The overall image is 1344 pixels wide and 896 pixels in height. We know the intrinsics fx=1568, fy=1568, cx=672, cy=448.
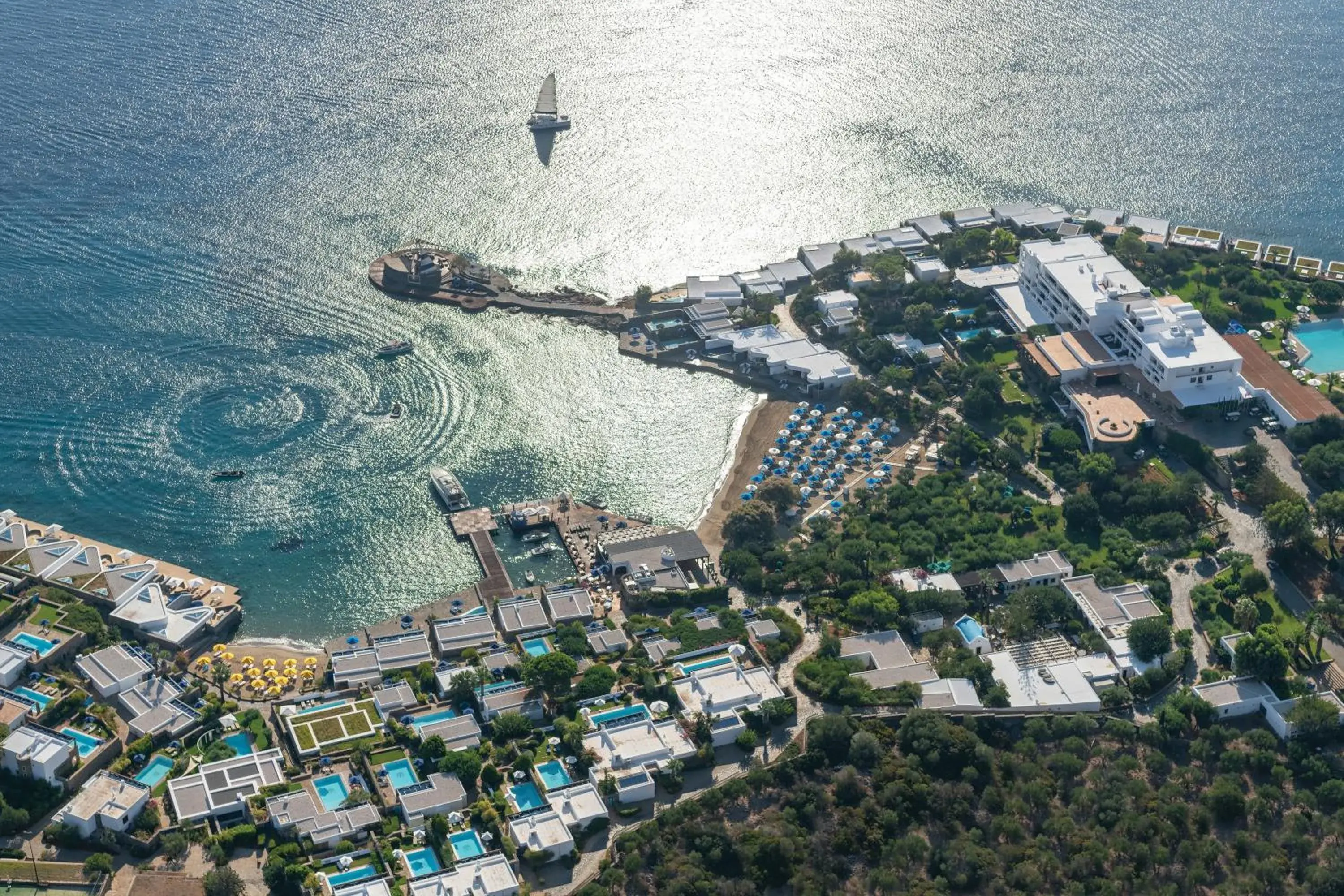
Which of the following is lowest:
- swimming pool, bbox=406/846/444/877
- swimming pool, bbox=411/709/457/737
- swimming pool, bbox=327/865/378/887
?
swimming pool, bbox=406/846/444/877

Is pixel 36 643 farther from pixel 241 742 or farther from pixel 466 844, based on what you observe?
pixel 466 844

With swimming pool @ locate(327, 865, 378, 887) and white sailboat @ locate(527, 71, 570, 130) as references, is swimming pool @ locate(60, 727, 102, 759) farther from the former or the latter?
white sailboat @ locate(527, 71, 570, 130)

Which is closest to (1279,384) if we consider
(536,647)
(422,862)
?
(536,647)

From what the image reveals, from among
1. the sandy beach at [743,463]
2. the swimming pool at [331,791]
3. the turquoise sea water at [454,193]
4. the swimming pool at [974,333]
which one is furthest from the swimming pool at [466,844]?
the swimming pool at [974,333]

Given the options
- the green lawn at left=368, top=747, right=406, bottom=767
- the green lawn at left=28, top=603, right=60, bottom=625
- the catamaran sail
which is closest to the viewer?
the green lawn at left=368, top=747, right=406, bottom=767

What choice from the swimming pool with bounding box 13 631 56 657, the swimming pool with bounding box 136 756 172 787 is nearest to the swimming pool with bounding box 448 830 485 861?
the swimming pool with bounding box 136 756 172 787

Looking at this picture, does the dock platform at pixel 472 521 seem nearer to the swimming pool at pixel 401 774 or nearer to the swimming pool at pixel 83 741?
the swimming pool at pixel 401 774
